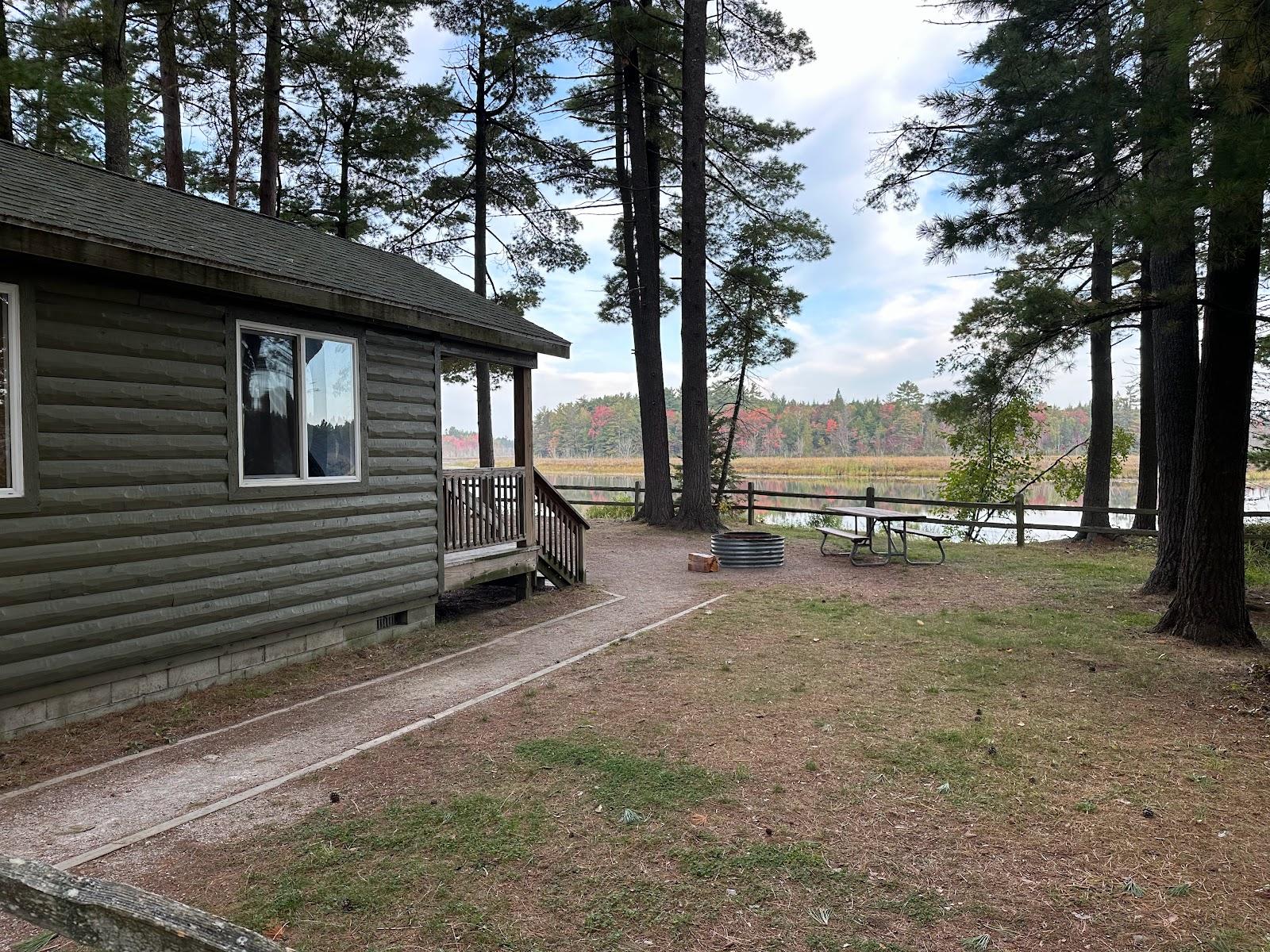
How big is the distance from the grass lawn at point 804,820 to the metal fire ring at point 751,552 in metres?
5.30

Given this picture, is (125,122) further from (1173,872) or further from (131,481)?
(1173,872)

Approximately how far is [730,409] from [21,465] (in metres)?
17.5

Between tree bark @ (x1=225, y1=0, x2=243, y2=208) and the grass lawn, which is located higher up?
tree bark @ (x1=225, y1=0, x2=243, y2=208)

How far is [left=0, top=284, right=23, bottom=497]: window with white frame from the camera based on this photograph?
4336 mm

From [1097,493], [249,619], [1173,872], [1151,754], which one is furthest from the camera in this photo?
[1097,493]

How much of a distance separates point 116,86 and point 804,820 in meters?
13.8

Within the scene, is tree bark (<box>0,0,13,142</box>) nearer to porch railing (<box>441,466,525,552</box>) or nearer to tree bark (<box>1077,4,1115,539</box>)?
porch railing (<box>441,466,525,552</box>)

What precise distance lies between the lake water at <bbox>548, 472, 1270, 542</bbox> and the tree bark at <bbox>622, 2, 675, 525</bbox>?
2470 mm

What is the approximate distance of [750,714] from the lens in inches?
195

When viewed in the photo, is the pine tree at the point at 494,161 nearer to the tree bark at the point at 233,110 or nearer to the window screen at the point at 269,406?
A: the tree bark at the point at 233,110

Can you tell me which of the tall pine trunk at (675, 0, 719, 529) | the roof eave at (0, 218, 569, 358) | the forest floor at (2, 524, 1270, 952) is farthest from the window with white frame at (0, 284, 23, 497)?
the tall pine trunk at (675, 0, 719, 529)

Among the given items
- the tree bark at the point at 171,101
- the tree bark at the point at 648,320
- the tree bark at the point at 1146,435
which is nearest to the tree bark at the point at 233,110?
the tree bark at the point at 171,101

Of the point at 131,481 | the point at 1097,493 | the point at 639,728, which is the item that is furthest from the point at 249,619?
the point at 1097,493

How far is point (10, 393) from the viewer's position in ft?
14.3
